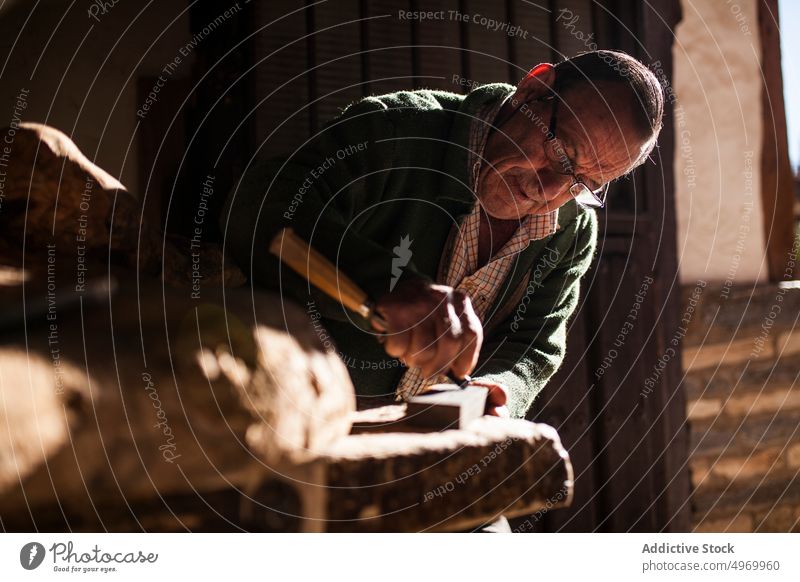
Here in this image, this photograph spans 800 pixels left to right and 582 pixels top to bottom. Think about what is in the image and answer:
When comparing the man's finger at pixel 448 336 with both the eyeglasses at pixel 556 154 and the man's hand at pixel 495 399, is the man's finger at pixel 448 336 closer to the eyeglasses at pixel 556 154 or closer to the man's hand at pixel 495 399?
the man's hand at pixel 495 399

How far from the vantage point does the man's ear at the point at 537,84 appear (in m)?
0.82

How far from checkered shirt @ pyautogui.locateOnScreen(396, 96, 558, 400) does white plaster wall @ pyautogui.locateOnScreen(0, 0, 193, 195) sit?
0.37 metres

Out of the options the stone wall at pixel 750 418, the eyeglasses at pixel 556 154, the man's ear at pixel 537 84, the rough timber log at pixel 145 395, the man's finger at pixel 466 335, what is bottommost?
the stone wall at pixel 750 418

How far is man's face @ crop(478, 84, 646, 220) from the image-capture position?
0.77 metres

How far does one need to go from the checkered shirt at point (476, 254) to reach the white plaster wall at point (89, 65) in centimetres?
37

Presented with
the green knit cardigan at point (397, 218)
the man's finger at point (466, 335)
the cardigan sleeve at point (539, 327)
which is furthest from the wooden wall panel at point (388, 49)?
the man's finger at point (466, 335)

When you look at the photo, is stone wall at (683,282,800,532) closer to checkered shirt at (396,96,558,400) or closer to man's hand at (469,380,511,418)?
checkered shirt at (396,96,558,400)

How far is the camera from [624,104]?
2.51 feet

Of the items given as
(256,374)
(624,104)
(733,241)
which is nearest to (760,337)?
(733,241)

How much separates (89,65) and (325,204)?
345 mm

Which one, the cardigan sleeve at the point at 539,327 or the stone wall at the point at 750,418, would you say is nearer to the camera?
the cardigan sleeve at the point at 539,327

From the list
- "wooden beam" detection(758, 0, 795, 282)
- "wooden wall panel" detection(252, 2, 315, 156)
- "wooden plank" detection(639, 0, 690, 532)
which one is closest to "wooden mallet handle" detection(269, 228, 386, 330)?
"wooden wall panel" detection(252, 2, 315, 156)

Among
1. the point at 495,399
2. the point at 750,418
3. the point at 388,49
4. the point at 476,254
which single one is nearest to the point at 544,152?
the point at 476,254
